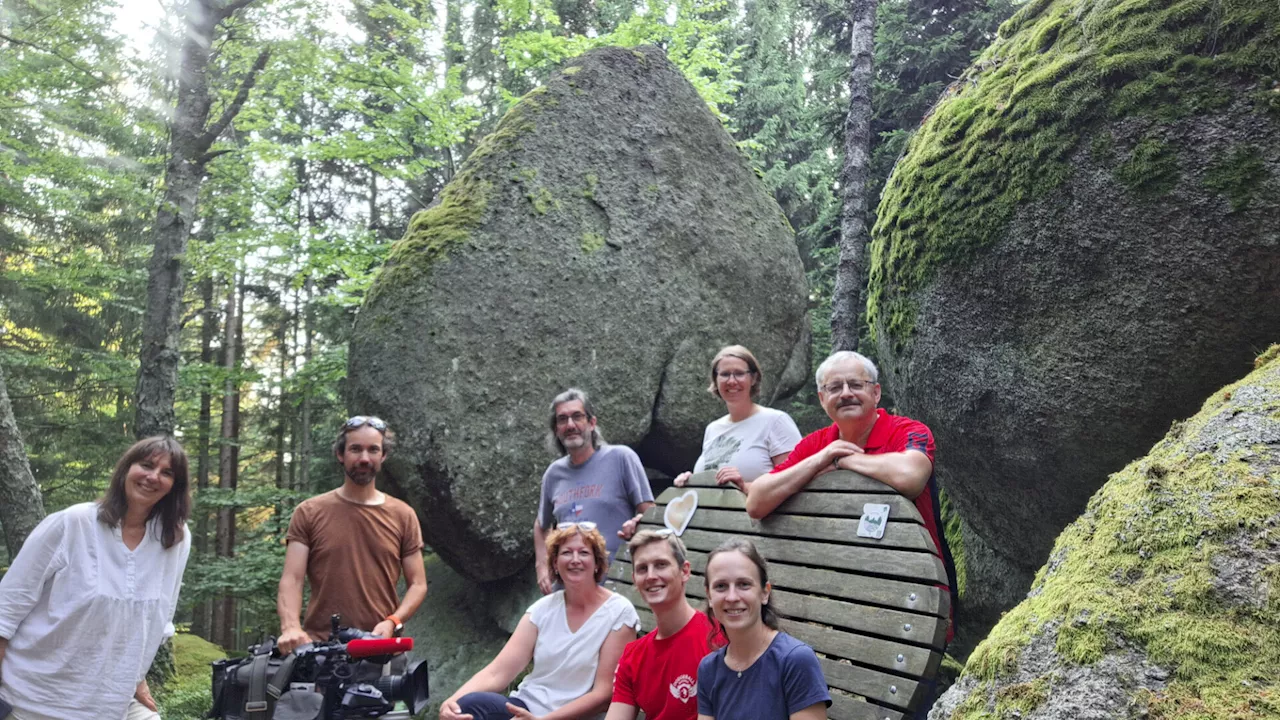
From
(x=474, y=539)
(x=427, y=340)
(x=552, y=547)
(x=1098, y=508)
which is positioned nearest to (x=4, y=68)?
(x=427, y=340)

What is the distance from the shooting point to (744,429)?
428 centimetres

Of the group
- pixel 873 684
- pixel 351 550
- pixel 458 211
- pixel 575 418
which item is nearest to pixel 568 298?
pixel 458 211

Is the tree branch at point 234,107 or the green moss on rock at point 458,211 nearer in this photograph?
the green moss on rock at point 458,211

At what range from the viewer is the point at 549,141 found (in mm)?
8094

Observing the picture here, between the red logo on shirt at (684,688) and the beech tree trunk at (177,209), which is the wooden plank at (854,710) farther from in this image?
the beech tree trunk at (177,209)

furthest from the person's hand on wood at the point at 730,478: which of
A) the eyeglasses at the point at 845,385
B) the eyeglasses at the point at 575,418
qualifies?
the eyeglasses at the point at 575,418

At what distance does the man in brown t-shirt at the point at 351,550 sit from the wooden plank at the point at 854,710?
2315mm

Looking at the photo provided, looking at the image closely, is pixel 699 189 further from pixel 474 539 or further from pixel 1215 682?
pixel 1215 682

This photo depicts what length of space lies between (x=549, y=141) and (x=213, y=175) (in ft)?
17.2

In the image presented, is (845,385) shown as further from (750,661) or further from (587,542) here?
(587,542)

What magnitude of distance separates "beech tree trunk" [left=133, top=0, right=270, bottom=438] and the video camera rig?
608cm

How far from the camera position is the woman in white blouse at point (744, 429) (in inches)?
165

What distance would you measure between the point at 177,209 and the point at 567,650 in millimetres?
7629

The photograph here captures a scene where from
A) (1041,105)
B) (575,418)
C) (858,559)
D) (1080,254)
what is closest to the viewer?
(858,559)
